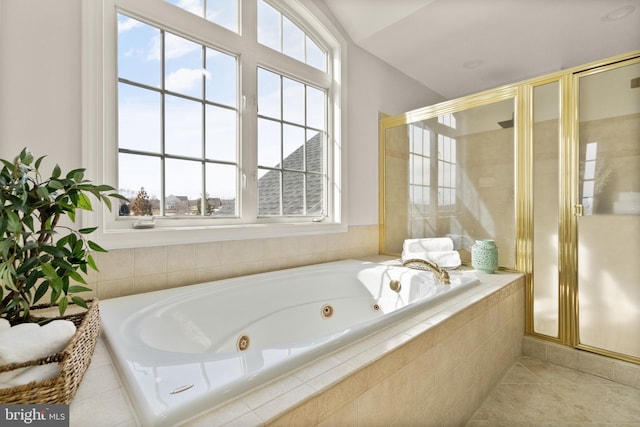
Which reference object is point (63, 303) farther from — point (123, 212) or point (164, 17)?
point (164, 17)

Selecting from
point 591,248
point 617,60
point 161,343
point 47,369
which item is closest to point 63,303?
point 47,369

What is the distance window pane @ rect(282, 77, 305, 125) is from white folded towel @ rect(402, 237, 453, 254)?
129 centimetres

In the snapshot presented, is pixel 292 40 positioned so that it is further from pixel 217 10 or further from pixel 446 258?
pixel 446 258

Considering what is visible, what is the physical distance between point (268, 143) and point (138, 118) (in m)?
0.80

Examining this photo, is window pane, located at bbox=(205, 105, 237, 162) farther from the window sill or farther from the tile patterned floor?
the tile patterned floor

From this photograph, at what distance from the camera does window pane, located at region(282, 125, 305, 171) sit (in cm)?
222

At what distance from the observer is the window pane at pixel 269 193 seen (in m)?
2.06

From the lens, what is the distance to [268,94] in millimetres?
2117

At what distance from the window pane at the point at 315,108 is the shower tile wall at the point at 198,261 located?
0.91 meters

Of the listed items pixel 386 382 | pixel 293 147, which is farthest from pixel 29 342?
pixel 293 147

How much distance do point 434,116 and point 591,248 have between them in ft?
4.47

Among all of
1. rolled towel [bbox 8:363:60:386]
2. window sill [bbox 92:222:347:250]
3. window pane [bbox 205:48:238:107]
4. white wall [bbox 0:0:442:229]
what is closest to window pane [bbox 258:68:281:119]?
window pane [bbox 205:48:238:107]

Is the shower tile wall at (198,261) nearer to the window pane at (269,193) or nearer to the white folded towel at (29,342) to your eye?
the window pane at (269,193)

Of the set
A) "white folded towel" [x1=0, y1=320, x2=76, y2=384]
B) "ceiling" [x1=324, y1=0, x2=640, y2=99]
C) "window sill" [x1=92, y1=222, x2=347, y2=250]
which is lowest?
"white folded towel" [x1=0, y1=320, x2=76, y2=384]
